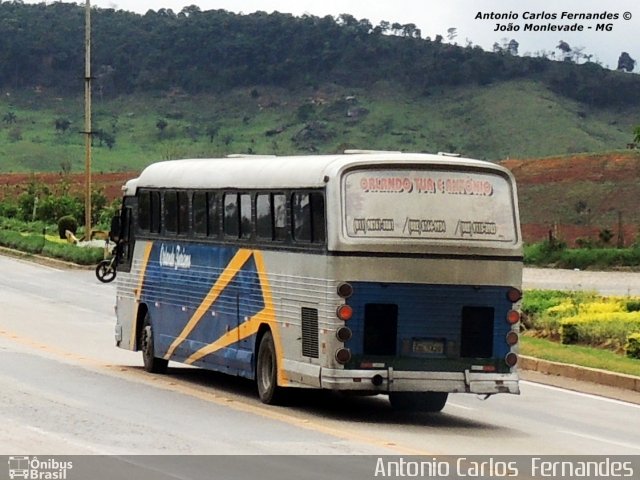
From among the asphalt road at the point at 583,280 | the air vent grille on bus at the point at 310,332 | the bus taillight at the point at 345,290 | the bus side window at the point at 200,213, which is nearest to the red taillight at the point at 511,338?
the bus taillight at the point at 345,290

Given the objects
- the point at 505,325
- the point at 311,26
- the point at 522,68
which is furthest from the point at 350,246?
the point at 311,26

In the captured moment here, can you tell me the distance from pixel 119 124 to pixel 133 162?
17.8m

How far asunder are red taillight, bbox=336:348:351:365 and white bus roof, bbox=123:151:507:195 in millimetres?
1839

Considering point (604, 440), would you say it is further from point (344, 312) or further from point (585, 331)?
point (585, 331)

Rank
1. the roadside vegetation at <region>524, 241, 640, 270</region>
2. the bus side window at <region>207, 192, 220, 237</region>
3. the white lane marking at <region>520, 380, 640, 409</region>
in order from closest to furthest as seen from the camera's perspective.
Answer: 1. the bus side window at <region>207, 192, 220, 237</region>
2. the white lane marking at <region>520, 380, 640, 409</region>
3. the roadside vegetation at <region>524, 241, 640, 270</region>

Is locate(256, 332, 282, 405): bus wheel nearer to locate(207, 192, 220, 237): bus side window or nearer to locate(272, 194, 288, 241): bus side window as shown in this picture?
locate(272, 194, 288, 241): bus side window

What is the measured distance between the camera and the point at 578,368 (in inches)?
974

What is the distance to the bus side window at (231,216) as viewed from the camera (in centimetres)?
2100

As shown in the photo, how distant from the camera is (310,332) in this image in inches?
744

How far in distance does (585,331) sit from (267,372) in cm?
929

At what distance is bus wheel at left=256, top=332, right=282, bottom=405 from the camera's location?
1961 cm

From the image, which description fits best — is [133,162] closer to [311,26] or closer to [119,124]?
[119,124]
